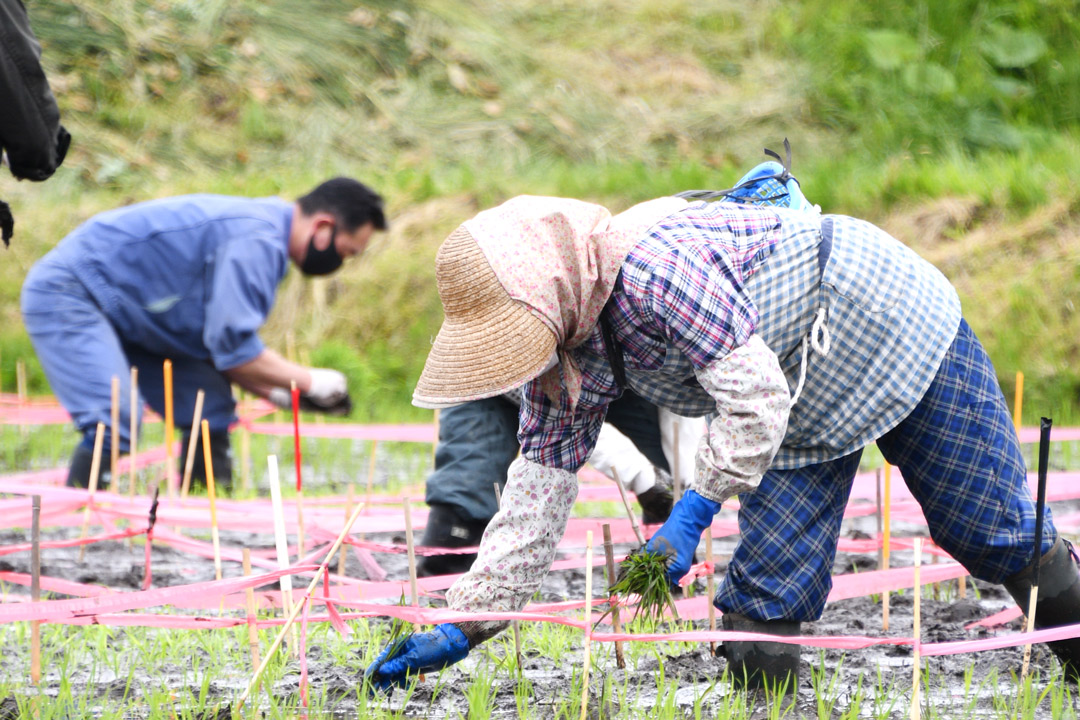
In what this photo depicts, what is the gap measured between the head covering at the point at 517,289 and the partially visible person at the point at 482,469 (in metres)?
1.04

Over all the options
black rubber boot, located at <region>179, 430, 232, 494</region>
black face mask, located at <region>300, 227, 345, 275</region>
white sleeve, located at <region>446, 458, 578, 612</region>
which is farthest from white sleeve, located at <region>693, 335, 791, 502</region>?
black rubber boot, located at <region>179, 430, 232, 494</region>

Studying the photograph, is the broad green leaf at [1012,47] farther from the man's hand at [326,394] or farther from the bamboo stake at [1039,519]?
the bamboo stake at [1039,519]

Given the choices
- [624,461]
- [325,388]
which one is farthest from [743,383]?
[325,388]

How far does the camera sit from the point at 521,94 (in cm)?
923

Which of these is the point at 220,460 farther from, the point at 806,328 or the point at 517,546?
the point at 806,328

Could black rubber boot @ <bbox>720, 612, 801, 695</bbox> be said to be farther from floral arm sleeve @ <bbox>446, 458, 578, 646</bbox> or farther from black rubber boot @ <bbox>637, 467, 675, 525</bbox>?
black rubber boot @ <bbox>637, 467, 675, 525</bbox>

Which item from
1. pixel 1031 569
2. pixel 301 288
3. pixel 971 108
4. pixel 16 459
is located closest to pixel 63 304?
pixel 16 459

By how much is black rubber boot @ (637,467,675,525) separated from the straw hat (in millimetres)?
1229

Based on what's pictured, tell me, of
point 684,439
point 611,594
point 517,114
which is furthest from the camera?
point 517,114

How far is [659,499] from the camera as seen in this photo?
305 cm

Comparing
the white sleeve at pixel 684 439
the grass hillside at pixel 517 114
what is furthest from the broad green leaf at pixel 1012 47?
the white sleeve at pixel 684 439

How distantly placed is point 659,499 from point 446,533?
0.54 m

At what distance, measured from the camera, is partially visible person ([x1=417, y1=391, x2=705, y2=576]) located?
2990 mm

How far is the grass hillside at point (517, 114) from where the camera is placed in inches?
273
